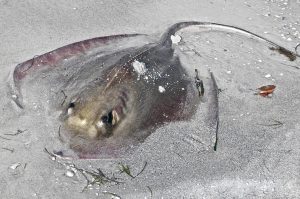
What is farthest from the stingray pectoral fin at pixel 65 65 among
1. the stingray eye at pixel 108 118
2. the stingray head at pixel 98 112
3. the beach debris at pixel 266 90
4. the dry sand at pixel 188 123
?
the beach debris at pixel 266 90

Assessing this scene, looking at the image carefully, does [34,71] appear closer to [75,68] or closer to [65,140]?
[75,68]

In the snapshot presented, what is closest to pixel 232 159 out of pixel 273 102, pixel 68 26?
pixel 273 102

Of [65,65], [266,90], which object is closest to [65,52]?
[65,65]

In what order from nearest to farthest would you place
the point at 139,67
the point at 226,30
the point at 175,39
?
the point at 139,67
the point at 175,39
the point at 226,30

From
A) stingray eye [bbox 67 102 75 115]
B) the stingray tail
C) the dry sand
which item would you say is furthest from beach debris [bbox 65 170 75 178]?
the stingray tail

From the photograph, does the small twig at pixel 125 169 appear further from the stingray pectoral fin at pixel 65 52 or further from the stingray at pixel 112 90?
the stingray pectoral fin at pixel 65 52

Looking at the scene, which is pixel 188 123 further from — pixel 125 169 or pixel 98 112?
pixel 98 112
